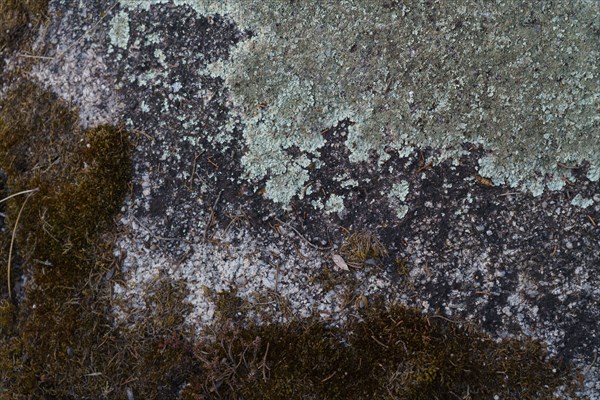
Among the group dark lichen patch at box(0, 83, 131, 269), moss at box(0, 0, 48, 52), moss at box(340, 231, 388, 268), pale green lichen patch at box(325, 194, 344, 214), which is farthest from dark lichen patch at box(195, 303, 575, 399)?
moss at box(0, 0, 48, 52)

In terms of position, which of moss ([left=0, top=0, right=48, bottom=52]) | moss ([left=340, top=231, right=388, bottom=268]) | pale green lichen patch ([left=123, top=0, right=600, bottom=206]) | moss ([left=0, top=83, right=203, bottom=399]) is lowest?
moss ([left=0, top=83, right=203, bottom=399])

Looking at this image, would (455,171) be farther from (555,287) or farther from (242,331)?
(242,331)

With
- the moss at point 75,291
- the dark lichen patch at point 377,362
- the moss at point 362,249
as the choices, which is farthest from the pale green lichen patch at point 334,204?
the moss at point 75,291

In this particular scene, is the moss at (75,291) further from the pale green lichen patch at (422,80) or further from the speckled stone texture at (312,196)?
the pale green lichen patch at (422,80)

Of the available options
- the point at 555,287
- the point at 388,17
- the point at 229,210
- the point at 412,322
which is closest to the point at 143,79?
the point at 229,210

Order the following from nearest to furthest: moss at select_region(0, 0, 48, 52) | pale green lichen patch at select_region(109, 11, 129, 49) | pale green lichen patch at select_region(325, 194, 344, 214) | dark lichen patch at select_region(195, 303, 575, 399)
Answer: dark lichen patch at select_region(195, 303, 575, 399), pale green lichen patch at select_region(325, 194, 344, 214), pale green lichen patch at select_region(109, 11, 129, 49), moss at select_region(0, 0, 48, 52)

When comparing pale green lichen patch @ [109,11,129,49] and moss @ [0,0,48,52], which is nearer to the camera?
pale green lichen patch @ [109,11,129,49]

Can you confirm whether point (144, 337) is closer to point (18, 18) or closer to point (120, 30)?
point (120, 30)

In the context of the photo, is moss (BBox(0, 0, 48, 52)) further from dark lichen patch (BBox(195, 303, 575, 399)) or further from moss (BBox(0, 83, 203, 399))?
dark lichen patch (BBox(195, 303, 575, 399))
